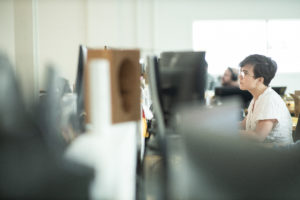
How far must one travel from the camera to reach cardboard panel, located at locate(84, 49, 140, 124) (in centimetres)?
74

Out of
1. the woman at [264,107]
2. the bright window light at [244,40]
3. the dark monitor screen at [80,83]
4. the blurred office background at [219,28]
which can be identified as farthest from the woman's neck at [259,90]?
the bright window light at [244,40]

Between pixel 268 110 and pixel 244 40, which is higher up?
pixel 244 40

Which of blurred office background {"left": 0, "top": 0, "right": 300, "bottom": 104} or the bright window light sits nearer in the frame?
blurred office background {"left": 0, "top": 0, "right": 300, "bottom": 104}

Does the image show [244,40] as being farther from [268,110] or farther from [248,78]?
[268,110]

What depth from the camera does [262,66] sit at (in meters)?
1.87

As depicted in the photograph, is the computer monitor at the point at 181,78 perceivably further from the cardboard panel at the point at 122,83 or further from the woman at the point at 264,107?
the woman at the point at 264,107

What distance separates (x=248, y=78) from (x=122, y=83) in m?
1.32

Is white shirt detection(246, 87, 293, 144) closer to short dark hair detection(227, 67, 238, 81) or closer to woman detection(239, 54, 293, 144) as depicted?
woman detection(239, 54, 293, 144)

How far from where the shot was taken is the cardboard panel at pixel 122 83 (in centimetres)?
74

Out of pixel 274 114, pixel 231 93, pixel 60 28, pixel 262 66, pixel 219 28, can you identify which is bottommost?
pixel 274 114

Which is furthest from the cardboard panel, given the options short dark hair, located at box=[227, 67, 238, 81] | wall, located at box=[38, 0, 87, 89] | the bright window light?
the bright window light

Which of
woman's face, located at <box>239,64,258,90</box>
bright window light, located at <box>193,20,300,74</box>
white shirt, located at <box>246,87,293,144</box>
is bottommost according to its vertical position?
white shirt, located at <box>246,87,293,144</box>

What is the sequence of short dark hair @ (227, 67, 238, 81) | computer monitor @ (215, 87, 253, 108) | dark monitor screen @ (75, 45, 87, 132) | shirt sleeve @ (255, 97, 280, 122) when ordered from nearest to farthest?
dark monitor screen @ (75, 45, 87, 132)
shirt sleeve @ (255, 97, 280, 122)
computer monitor @ (215, 87, 253, 108)
short dark hair @ (227, 67, 238, 81)

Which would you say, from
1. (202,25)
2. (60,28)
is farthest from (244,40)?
(60,28)
